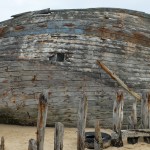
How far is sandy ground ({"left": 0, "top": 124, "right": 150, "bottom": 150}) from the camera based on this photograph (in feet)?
31.9

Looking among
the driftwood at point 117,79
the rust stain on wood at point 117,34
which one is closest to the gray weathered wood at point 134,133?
the driftwood at point 117,79

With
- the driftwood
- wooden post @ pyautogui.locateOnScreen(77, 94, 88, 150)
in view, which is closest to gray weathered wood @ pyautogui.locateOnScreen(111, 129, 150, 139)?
wooden post @ pyautogui.locateOnScreen(77, 94, 88, 150)

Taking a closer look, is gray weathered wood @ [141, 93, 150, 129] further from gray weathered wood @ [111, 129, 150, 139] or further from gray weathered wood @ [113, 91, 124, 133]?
A: gray weathered wood @ [113, 91, 124, 133]

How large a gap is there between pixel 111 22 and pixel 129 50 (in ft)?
4.62

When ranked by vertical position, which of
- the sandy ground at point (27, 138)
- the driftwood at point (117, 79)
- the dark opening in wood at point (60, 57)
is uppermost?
the dark opening in wood at point (60, 57)

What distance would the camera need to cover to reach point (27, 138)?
10727 millimetres

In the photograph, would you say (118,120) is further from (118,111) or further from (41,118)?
(41,118)

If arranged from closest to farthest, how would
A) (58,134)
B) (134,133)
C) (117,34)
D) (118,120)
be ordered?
(58,134)
(118,120)
(134,133)
(117,34)

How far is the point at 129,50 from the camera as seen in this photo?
1309 centimetres

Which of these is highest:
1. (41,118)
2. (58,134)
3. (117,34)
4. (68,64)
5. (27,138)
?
(117,34)

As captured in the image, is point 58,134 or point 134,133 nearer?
point 58,134

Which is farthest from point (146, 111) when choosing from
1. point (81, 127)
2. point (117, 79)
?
point (81, 127)

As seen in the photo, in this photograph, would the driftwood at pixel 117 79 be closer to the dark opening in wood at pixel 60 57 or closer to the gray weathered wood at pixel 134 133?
the dark opening in wood at pixel 60 57

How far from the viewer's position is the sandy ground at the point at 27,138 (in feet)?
31.9
